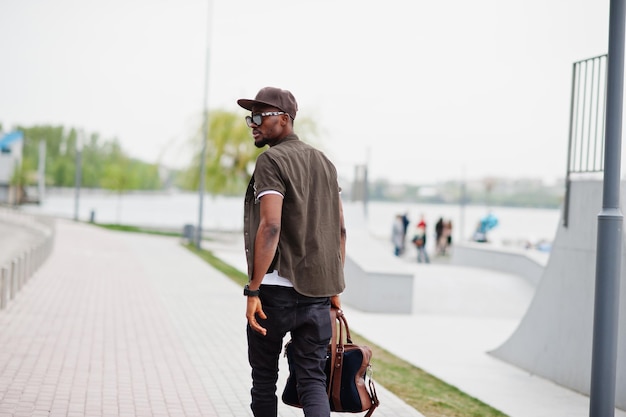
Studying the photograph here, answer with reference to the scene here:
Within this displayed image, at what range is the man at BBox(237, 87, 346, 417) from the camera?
13.4 ft

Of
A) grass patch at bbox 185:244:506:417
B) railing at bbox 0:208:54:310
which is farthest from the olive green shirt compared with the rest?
railing at bbox 0:208:54:310

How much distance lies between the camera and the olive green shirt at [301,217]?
162 inches

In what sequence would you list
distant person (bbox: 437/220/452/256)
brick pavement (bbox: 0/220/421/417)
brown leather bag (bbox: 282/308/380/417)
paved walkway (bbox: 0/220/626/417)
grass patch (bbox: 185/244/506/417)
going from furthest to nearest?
distant person (bbox: 437/220/452/256) → grass patch (bbox: 185/244/506/417) → paved walkway (bbox: 0/220/626/417) → brick pavement (bbox: 0/220/421/417) → brown leather bag (bbox: 282/308/380/417)

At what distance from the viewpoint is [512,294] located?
1802 cm

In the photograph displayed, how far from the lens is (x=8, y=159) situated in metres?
102

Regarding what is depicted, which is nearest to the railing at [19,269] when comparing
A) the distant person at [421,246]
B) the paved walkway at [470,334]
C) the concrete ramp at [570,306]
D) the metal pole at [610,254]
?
the paved walkway at [470,334]

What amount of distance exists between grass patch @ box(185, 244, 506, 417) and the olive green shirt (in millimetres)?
2898

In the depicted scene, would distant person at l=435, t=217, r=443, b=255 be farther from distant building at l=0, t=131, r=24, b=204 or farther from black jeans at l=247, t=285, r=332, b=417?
→ distant building at l=0, t=131, r=24, b=204

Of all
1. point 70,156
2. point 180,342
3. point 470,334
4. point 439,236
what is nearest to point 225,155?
point 439,236

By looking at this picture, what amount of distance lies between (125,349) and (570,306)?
14.7 ft

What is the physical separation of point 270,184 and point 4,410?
2.98 meters

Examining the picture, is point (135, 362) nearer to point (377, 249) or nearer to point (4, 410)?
point (4, 410)

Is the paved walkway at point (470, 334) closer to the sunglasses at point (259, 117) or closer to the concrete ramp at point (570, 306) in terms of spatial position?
the concrete ramp at point (570, 306)

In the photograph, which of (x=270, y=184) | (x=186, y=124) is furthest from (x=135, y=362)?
(x=186, y=124)
